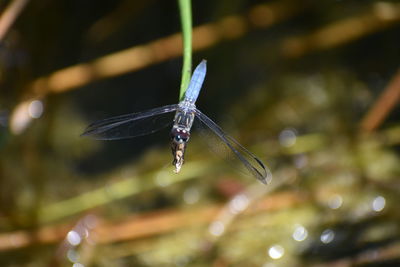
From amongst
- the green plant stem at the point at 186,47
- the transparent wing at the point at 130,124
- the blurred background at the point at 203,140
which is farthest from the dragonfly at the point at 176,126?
the blurred background at the point at 203,140

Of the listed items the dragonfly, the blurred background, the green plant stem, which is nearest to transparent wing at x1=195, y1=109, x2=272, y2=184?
the dragonfly

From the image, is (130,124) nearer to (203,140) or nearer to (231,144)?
(231,144)

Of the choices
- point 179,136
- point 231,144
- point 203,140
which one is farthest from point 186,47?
point 203,140

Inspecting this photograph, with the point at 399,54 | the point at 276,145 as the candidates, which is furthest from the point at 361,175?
the point at 399,54

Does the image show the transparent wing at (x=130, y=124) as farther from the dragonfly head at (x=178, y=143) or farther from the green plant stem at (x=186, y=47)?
the green plant stem at (x=186, y=47)

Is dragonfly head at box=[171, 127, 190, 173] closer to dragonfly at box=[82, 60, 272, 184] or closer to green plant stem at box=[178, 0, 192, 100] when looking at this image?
dragonfly at box=[82, 60, 272, 184]

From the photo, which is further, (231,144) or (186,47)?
(231,144)
